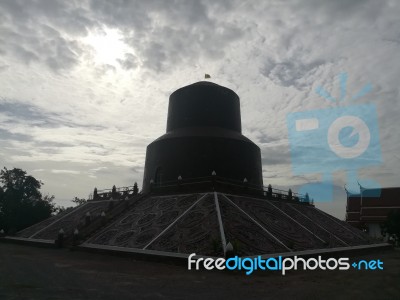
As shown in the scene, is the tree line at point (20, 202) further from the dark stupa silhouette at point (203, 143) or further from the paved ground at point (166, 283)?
the paved ground at point (166, 283)

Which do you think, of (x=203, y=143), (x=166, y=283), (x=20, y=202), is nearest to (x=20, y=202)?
(x=20, y=202)

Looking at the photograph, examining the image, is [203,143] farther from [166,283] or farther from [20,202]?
[20,202]

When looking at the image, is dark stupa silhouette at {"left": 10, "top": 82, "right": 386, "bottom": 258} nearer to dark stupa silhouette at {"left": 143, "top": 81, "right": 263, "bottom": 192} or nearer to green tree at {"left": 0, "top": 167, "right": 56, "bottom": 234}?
dark stupa silhouette at {"left": 143, "top": 81, "right": 263, "bottom": 192}

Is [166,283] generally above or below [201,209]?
below

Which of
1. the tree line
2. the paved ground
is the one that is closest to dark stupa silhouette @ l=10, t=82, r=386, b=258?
the paved ground

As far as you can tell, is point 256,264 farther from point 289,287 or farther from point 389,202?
point 389,202

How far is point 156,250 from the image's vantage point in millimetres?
14266

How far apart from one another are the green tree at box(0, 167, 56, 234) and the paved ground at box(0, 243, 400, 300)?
2221 centimetres

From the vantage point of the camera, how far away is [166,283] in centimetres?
977

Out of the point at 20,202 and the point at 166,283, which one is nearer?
the point at 166,283

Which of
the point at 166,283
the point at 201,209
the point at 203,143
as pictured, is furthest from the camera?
the point at 203,143

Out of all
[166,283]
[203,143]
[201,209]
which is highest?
[203,143]

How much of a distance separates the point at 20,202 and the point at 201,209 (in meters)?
26.9

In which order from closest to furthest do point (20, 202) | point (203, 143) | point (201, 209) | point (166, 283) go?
1. point (166, 283)
2. point (201, 209)
3. point (203, 143)
4. point (20, 202)
